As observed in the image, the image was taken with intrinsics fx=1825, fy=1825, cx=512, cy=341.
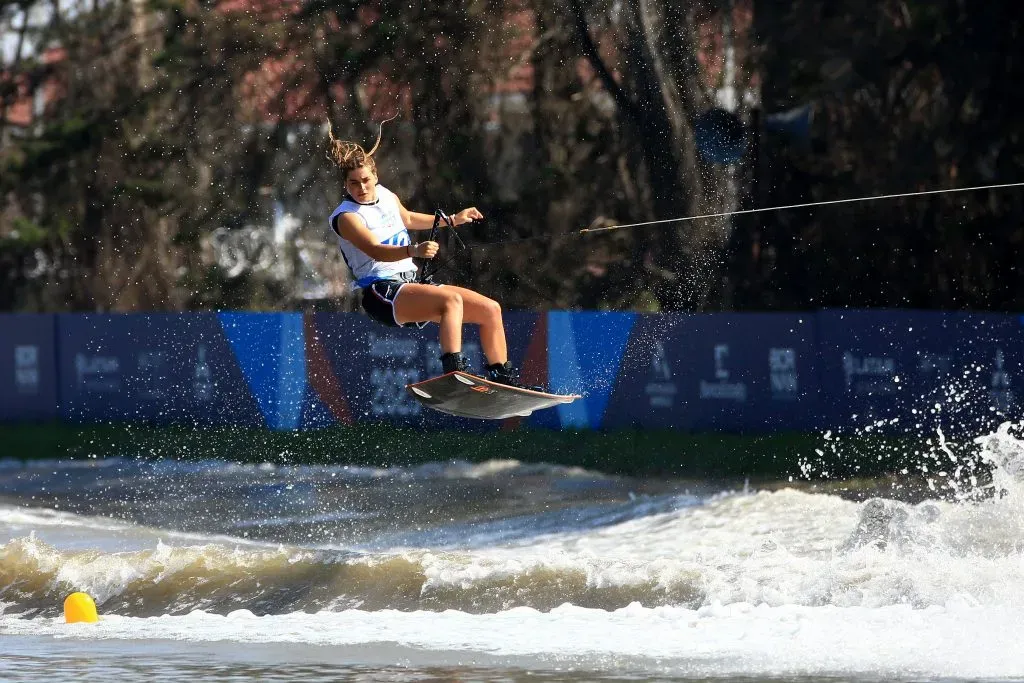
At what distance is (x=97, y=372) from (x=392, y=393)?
4.23 m

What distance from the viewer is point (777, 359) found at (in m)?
15.4

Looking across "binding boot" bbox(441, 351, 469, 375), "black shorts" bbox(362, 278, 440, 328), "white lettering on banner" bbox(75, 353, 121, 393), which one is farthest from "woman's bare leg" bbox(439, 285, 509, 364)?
"white lettering on banner" bbox(75, 353, 121, 393)

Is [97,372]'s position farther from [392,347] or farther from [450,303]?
[450,303]

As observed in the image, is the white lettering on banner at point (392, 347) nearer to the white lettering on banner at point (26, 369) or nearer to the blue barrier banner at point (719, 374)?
the blue barrier banner at point (719, 374)

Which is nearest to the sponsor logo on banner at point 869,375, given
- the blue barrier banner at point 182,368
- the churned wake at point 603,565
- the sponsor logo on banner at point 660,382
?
the churned wake at point 603,565

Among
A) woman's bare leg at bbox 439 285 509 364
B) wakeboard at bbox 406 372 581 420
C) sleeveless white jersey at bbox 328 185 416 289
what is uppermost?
sleeveless white jersey at bbox 328 185 416 289

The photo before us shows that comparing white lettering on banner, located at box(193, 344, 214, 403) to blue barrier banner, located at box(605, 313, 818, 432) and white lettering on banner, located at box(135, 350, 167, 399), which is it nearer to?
white lettering on banner, located at box(135, 350, 167, 399)

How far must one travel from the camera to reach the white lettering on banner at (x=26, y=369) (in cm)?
2103

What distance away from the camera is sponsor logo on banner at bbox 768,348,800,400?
15.3 m

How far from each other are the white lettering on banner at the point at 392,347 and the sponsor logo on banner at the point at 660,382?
2.65m

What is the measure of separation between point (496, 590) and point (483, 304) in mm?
1868

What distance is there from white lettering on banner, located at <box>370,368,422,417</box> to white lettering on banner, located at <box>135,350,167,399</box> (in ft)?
9.43

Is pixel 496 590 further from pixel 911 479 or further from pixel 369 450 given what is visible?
pixel 369 450

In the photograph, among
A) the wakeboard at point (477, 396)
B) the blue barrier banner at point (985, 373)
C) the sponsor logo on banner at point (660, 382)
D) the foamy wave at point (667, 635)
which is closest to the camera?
the foamy wave at point (667, 635)
